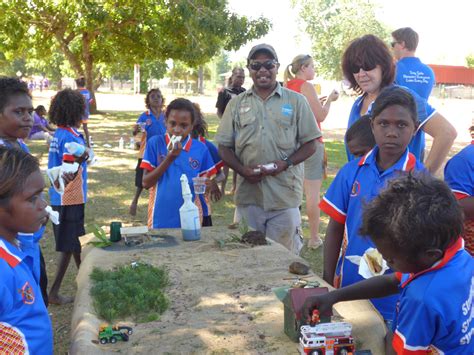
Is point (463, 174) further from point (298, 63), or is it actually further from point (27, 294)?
point (298, 63)

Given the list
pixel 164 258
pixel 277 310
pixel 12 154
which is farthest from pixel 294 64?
pixel 12 154

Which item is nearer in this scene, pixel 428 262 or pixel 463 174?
pixel 428 262

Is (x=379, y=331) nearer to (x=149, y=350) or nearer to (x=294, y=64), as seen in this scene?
(x=149, y=350)

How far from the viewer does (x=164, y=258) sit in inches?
134

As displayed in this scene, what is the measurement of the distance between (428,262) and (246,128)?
2.59 meters

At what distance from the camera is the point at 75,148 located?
14.8 ft

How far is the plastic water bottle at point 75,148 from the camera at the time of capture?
447 cm

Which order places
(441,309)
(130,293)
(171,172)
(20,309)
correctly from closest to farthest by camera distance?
(441,309) → (20,309) → (130,293) → (171,172)

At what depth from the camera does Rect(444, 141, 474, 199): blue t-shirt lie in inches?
103

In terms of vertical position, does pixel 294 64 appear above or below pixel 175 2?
below

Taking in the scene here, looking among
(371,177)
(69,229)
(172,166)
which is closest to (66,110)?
(69,229)

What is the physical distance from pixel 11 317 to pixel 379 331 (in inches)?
59.7

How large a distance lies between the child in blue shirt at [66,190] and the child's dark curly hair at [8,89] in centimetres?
123

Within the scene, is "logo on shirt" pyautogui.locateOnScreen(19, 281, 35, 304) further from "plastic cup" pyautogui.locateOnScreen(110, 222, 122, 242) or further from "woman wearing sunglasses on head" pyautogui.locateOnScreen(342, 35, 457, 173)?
"woman wearing sunglasses on head" pyautogui.locateOnScreen(342, 35, 457, 173)
